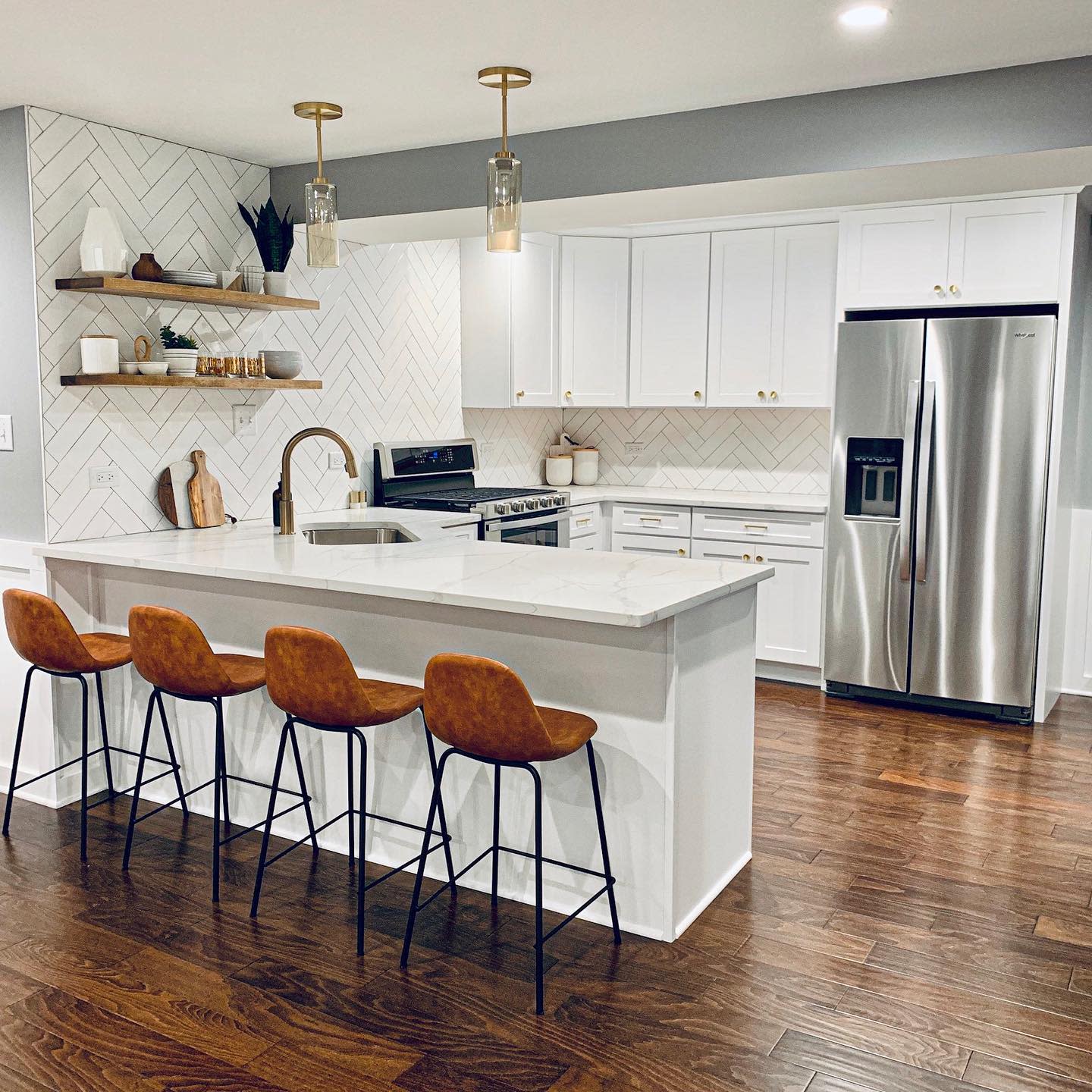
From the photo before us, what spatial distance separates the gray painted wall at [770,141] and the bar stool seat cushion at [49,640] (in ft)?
6.21

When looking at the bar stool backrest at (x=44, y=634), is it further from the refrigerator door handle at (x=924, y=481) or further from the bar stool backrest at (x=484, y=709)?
the refrigerator door handle at (x=924, y=481)

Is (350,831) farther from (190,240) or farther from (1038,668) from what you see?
(1038,668)

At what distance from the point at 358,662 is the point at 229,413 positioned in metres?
1.48

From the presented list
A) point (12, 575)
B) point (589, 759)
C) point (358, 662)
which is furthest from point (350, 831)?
point (12, 575)

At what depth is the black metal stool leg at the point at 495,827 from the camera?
9.04 feet

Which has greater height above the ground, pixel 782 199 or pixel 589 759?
pixel 782 199

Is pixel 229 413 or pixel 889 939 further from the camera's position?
pixel 229 413

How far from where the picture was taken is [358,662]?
3289 millimetres

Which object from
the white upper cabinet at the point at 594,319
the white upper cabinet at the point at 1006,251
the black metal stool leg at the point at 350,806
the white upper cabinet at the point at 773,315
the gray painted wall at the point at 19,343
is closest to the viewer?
the black metal stool leg at the point at 350,806

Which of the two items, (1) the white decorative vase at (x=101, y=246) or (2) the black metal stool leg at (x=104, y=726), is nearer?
(2) the black metal stool leg at (x=104, y=726)

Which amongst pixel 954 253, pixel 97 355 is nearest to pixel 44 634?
pixel 97 355

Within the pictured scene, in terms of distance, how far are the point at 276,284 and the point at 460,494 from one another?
4.98 feet

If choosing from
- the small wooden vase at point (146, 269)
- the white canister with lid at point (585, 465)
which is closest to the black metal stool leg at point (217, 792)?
the small wooden vase at point (146, 269)

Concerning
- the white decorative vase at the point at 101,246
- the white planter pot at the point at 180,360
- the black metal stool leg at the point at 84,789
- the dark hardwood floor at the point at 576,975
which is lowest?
the dark hardwood floor at the point at 576,975
